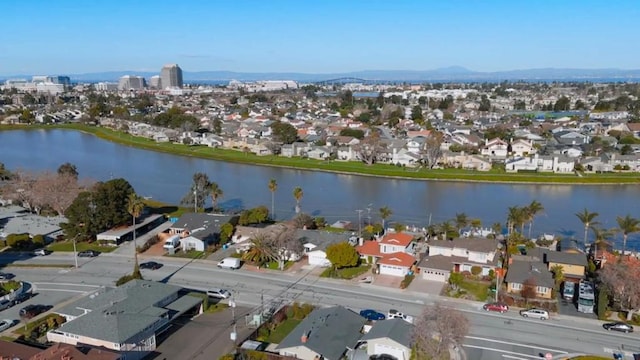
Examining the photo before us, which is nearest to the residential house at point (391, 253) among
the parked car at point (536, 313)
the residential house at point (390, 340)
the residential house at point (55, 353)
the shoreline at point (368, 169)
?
the parked car at point (536, 313)

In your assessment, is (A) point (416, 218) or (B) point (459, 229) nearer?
(B) point (459, 229)

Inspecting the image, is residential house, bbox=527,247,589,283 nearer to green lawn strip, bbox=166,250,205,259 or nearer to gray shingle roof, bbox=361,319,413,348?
gray shingle roof, bbox=361,319,413,348

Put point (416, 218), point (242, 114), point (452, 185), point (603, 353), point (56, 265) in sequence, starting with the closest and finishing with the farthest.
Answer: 1. point (603, 353)
2. point (56, 265)
3. point (416, 218)
4. point (452, 185)
5. point (242, 114)

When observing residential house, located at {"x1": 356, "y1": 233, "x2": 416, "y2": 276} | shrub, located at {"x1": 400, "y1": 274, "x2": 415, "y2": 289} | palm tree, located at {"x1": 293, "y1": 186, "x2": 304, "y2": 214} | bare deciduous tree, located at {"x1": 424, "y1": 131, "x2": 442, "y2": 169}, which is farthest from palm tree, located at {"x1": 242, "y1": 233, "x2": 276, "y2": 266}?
bare deciduous tree, located at {"x1": 424, "y1": 131, "x2": 442, "y2": 169}

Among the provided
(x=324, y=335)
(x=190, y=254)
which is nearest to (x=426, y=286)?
(x=324, y=335)

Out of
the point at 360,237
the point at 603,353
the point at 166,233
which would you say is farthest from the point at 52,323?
the point at 603,353

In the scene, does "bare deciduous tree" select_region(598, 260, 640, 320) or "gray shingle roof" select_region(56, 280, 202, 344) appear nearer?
"gray shingle roof" select_region(56, 280, 202, 344)

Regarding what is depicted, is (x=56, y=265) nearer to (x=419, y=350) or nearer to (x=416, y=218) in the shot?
(x=419, y=350)
